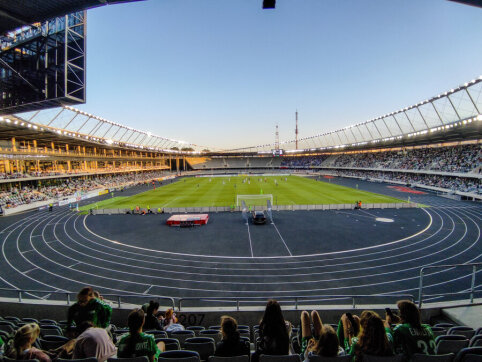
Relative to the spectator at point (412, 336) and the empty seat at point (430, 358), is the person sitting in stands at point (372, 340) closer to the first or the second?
the empty seat at point (430, 358)

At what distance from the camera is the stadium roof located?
661cm

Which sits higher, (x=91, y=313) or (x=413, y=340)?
(x=413, y=340)

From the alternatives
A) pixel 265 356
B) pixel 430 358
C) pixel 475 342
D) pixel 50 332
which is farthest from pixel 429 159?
pixel 50 332

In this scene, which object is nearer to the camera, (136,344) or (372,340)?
(372,340)

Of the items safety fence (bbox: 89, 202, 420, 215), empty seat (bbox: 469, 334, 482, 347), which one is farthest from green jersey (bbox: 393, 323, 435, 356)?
safety fence (bbox: 89, 202, 420, 215)

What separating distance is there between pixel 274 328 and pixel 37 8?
10.2 meters

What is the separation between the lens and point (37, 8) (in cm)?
689

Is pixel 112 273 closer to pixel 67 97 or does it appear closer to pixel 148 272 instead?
pixel 148 272

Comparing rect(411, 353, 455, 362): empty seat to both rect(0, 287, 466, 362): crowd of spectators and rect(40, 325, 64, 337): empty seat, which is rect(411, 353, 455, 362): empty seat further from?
rect(40, 325, 64, 337): empty seat

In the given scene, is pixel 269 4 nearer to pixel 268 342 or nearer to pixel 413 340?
pixel 268 342

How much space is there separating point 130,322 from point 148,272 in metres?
13.0

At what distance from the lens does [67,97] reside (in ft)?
34.7

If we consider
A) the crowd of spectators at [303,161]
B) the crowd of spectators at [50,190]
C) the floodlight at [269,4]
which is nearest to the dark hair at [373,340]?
the floodlight at [269,4]

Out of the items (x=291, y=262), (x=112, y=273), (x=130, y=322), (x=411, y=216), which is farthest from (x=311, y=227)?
(x=130, y=322)
